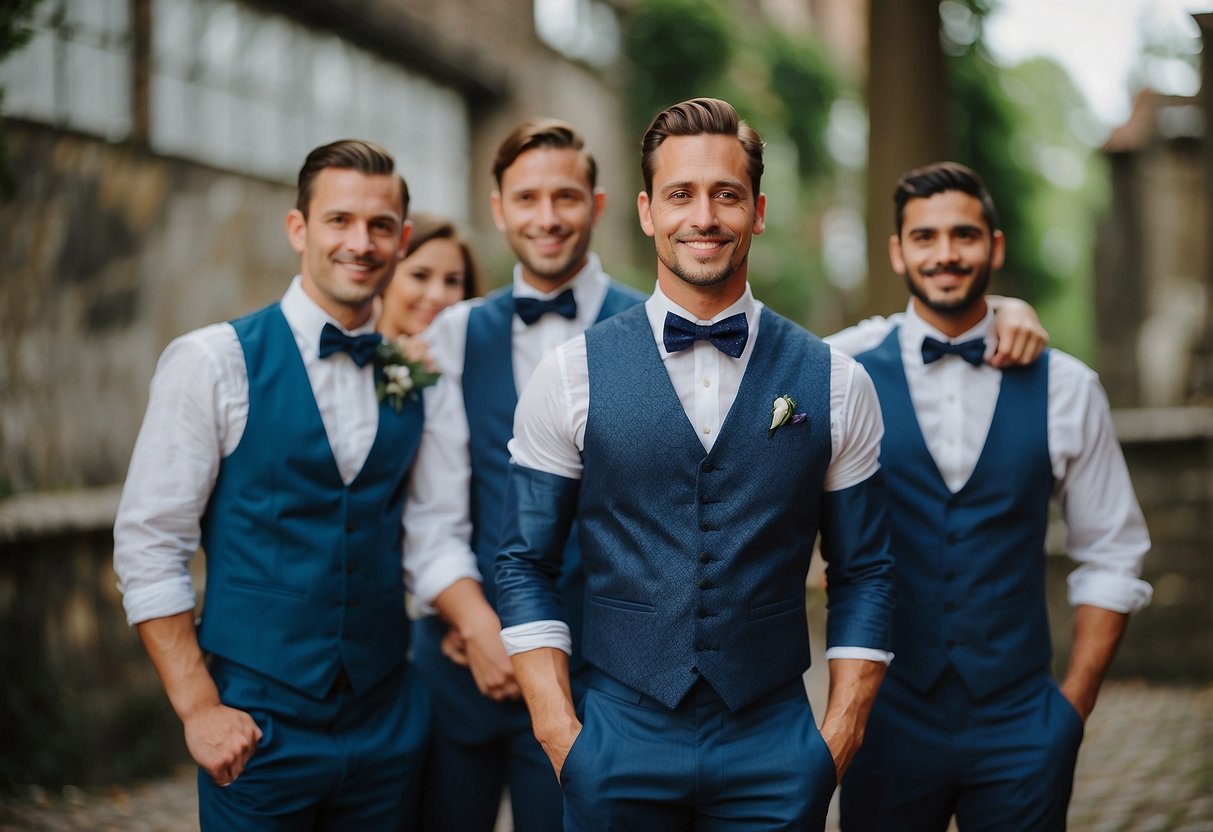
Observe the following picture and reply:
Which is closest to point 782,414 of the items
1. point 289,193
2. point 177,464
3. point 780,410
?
point 780,410

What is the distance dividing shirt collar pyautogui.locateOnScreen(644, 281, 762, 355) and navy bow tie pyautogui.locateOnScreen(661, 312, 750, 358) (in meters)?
0.02

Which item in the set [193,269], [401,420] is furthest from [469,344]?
[193,269]

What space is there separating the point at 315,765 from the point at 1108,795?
430 cm

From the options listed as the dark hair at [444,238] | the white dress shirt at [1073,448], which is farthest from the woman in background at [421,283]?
the white dress shirt at [1073,448]

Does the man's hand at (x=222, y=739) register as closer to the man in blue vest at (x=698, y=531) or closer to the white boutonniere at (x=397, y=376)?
the man in blue vest at (x=698, y=531)

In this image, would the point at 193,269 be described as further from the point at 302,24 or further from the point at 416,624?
the point at 416,624

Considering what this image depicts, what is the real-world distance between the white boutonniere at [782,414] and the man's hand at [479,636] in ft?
3.01

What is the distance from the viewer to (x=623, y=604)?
2467 mm

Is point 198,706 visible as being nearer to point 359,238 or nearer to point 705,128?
point 359,238

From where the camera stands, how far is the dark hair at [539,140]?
3.27 m

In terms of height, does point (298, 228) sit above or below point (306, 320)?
above

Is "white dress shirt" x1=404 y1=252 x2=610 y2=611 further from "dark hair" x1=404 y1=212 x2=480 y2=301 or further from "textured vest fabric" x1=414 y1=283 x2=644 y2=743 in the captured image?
"dark hair" x1=404 y1=212 x2=480 y2=301

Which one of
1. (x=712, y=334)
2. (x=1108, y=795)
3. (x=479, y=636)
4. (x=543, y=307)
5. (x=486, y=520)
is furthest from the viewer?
(x=1108, y=795)

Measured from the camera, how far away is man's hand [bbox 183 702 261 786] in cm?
262
